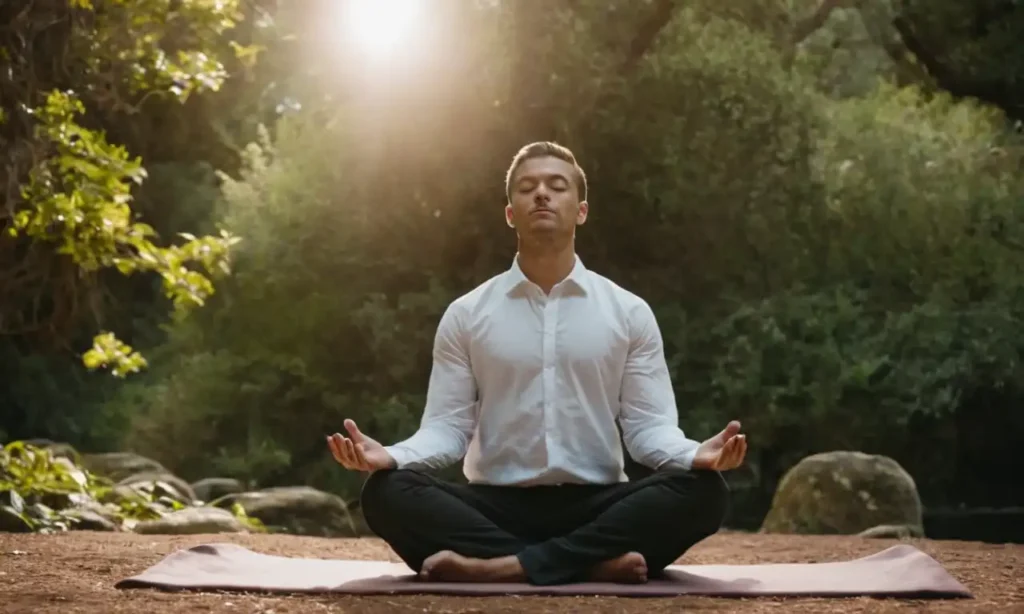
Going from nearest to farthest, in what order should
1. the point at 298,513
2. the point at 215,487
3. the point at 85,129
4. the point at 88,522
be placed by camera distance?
the point at 88,522, the point at 85,129, the point at 298,513, the point at 215,487

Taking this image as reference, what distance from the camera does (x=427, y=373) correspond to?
28.9 ft

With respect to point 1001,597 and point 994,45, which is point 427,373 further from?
point 1001,597

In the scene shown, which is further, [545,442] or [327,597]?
[545,442]

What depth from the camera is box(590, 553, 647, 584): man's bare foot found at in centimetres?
288

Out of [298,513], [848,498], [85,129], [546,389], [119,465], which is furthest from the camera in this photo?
[119,465]

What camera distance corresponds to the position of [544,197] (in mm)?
3131

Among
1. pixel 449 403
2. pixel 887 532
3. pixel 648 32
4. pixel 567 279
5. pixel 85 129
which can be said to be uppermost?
pixel 648 32

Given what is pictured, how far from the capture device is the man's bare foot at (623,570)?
288 cm

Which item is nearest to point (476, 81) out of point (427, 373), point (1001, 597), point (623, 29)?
point (623, 29)

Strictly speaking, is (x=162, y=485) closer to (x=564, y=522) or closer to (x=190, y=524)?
(x=190, y=524)

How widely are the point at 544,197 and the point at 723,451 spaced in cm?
84

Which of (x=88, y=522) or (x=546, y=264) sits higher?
(x=546, y=264)

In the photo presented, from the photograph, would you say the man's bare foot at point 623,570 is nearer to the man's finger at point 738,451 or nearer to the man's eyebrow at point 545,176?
the man's finger at point 738,451

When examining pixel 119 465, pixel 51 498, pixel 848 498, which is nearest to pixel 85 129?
pixel 51 498
